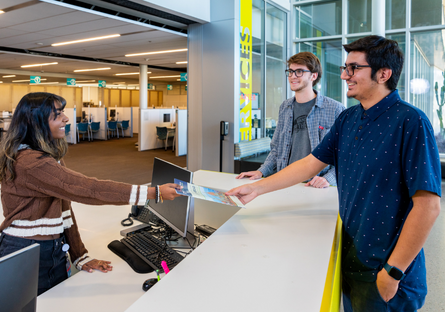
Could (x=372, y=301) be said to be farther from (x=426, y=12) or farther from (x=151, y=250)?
(x=426, y=12)

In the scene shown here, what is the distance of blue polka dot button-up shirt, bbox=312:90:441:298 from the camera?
114 centimetres

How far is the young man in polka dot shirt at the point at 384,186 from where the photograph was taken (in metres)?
1.13

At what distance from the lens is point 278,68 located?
788 cm

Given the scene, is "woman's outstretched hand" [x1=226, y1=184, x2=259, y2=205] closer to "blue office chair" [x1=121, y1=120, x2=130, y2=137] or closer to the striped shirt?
the striped shirt

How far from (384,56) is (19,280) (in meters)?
1.33

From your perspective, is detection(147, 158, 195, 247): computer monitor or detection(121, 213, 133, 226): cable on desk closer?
detection(147, 158, 195, 247): computer monitor

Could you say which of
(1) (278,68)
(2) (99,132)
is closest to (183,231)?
(1) (278,68)

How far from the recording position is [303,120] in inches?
98.7

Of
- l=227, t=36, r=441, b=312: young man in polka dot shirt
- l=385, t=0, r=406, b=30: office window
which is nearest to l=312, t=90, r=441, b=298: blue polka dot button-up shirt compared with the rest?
l=227, t=36, r=441, b=312: young man in polka dot shirt

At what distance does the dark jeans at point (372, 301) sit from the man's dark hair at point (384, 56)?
78cm

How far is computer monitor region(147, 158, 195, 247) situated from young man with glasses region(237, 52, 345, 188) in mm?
692

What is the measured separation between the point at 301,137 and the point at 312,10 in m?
6.64

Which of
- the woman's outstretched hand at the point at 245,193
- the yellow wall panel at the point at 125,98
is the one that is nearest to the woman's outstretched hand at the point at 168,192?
the woman's outstretched hand at the point at 245,193

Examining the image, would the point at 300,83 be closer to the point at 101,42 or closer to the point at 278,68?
the point at 278,68
